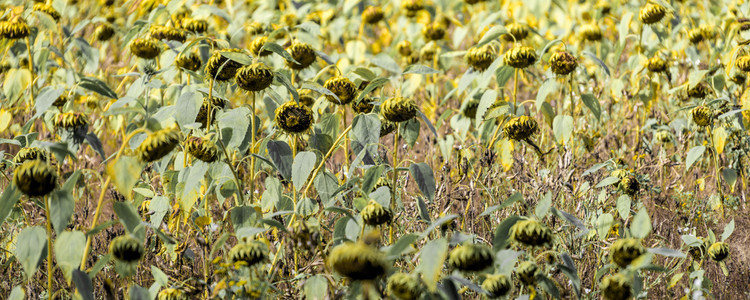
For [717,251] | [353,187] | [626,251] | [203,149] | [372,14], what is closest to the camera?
[626,251]

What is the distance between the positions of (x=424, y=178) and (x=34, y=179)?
2.68 ft

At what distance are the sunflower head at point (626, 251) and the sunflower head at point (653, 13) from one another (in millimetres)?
1674

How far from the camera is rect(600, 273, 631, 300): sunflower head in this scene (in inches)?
52.7

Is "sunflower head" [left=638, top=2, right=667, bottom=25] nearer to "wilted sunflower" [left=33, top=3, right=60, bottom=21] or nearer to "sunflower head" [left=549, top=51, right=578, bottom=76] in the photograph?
"sunflower head" [left=549, top=51, right=578, bottom=76]

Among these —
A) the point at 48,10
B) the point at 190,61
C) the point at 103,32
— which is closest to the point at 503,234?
the point at 190,61

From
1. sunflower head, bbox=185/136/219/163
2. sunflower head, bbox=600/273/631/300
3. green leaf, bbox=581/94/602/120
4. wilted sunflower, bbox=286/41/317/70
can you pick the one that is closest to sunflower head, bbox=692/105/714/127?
green leaf, bbox=581/94/602/120

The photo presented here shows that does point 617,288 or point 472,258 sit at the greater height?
point 472,258

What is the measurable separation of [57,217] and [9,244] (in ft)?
2.77

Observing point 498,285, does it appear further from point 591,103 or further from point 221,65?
point 591,103

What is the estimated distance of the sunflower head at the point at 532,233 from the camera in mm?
1343

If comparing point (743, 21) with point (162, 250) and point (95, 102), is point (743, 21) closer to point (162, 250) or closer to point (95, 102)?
point (162, 250)

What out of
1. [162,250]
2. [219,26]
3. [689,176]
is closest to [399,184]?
[162,250]

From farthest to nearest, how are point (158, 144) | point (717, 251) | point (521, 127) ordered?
point (521, 127)
point (717, 251)
point (158, 144)

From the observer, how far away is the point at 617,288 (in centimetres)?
134
